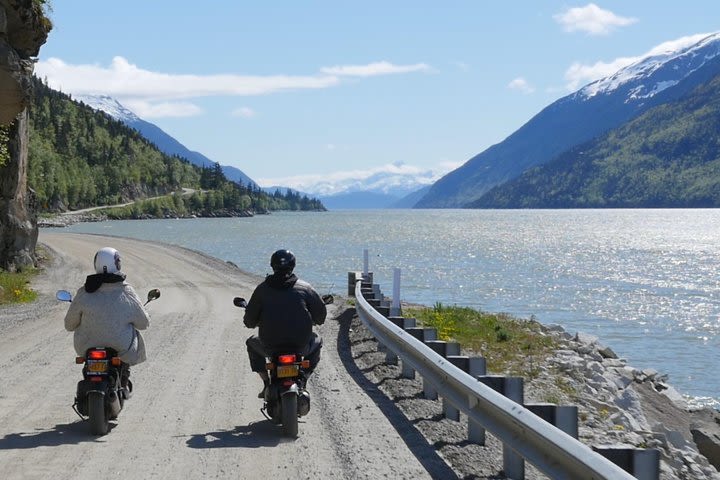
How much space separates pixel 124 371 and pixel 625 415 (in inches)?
325

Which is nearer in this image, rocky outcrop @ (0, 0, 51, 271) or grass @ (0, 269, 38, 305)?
rocky outcrop @ (0, 0, 51, 271)

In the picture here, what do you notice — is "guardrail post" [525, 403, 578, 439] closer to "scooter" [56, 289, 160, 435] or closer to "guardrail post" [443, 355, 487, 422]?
"guardrail post" [443, 355, 487, 422]

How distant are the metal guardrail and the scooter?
3359 mm

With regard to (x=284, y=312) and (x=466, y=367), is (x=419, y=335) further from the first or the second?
(x=284, y=312)

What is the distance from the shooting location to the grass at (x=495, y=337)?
15836 millimetres

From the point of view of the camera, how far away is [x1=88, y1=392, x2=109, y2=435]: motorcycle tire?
8.39 meters

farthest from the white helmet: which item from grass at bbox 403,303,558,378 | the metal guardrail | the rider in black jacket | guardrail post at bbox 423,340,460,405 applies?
grass at bbox 403,303,558,378

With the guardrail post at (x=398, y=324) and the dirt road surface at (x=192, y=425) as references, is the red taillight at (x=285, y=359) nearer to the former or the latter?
the dirt road surface at (x=192, y=425)

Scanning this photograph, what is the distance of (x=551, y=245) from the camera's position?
10681 centimetres

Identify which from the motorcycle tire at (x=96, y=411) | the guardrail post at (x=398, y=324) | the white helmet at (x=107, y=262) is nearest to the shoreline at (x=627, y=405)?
the guardrail post at (x=398, y=324)

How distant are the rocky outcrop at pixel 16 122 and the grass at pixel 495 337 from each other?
1181 centimetres

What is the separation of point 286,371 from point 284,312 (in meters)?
0.64

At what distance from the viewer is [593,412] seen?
12.7 m

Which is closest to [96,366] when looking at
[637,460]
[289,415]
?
[289,415]
